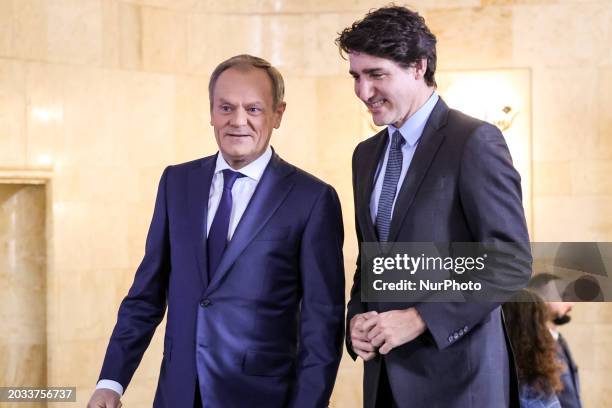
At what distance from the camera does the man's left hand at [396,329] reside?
7.27 ft

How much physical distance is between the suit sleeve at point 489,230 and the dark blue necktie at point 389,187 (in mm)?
206

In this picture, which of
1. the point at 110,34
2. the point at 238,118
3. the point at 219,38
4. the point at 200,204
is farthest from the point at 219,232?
the point at 219,38

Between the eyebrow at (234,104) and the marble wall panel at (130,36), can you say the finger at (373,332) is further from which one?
the marble wall panel at (130,36)

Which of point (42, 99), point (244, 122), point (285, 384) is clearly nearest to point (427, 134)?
point (244, 122)

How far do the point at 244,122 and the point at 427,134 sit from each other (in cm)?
55

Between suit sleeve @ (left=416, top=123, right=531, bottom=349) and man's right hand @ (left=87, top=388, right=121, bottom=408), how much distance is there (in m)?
0.97

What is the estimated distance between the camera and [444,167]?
7.35ft

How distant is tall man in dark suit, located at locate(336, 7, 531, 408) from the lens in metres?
2.19

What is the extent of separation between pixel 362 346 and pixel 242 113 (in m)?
0.76

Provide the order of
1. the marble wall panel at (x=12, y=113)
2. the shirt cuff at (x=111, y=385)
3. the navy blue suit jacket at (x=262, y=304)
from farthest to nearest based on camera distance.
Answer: the marble wall panel at (x=12, y=113) → the shirt cuff at (x=111, y=385) → the navy blue suit jacket at (x=262, y=304)

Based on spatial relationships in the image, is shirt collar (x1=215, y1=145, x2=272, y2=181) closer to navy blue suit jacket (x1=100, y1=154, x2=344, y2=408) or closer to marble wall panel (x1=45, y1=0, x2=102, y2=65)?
navy blue suit jacket (x1=100, y1=154, x2=344, y2=408)

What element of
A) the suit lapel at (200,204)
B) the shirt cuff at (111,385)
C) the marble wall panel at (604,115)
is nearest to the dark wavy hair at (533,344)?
the suit lapel at (200,204)

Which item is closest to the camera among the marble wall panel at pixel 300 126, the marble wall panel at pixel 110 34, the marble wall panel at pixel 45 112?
the marble wall panel at pixel 45 112

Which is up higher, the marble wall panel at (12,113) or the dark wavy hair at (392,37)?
the marble wall panel at (12,113)
